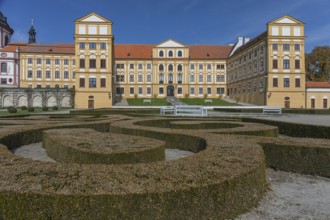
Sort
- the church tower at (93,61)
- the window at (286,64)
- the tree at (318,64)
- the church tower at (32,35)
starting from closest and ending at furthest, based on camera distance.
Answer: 1. the church tower at (93,61)
2. the window at (286,64)
3. the tree at (318,64)
4. the church tower at (32,35)

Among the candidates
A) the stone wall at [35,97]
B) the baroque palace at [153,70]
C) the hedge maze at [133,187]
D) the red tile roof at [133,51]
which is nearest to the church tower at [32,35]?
the baroque palace at [153,70]

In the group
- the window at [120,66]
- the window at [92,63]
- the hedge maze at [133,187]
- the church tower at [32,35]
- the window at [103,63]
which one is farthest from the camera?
the church tower at [32,35]

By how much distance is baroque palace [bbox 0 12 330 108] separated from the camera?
1806 inches

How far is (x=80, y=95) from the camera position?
46.0m

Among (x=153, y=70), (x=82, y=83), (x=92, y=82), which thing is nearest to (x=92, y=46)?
(x=92, y=82)

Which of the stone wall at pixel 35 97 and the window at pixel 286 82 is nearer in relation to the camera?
the window at pixel 286 82

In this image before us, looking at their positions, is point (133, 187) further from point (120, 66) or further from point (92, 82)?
point (120, 66)

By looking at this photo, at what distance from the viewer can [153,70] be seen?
2459 inches

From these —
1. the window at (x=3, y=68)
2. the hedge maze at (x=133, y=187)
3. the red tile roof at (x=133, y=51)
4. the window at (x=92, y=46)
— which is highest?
the red tile roof at (x=133, y=51)

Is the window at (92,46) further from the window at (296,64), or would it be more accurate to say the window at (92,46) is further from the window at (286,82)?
the window at (296,64)

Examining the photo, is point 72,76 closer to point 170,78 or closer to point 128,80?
point 128,80

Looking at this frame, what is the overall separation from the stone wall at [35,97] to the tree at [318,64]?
49723 mm

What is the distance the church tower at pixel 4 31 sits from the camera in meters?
67.1

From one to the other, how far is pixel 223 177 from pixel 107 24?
149ft
